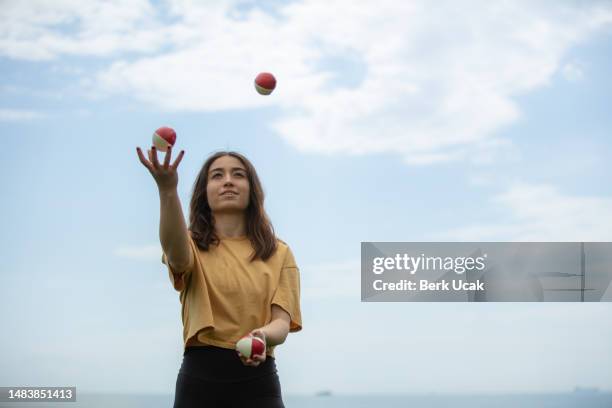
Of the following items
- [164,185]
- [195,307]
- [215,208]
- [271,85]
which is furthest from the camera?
[271,85]

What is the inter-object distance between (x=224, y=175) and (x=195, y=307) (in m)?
0.65

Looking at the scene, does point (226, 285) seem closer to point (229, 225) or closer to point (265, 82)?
point (229, 225)

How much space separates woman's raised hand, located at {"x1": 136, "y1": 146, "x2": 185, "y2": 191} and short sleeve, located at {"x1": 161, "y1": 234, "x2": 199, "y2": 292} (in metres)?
0.35

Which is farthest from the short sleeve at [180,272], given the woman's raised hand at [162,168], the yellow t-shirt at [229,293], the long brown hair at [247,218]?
the woman's raised hand at [162,168]

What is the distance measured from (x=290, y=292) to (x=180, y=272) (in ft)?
1.60

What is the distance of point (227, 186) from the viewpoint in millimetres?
3717

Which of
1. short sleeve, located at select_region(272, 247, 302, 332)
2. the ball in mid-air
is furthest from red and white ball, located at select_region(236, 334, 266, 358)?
the ball in mid-air

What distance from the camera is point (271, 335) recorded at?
3.39 meters

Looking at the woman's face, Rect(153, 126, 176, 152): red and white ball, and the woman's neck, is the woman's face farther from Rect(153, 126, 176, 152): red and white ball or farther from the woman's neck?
Rect(153, 126, 176, 152): red and white ball

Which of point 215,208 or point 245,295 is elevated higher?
point 215,208

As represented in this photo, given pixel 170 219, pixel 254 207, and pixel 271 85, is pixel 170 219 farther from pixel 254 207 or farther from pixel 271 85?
pixel 271 85

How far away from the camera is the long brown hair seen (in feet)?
12.0

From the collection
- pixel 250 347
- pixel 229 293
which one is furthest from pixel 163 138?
pixel 250 347

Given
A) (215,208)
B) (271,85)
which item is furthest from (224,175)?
(271,85)
